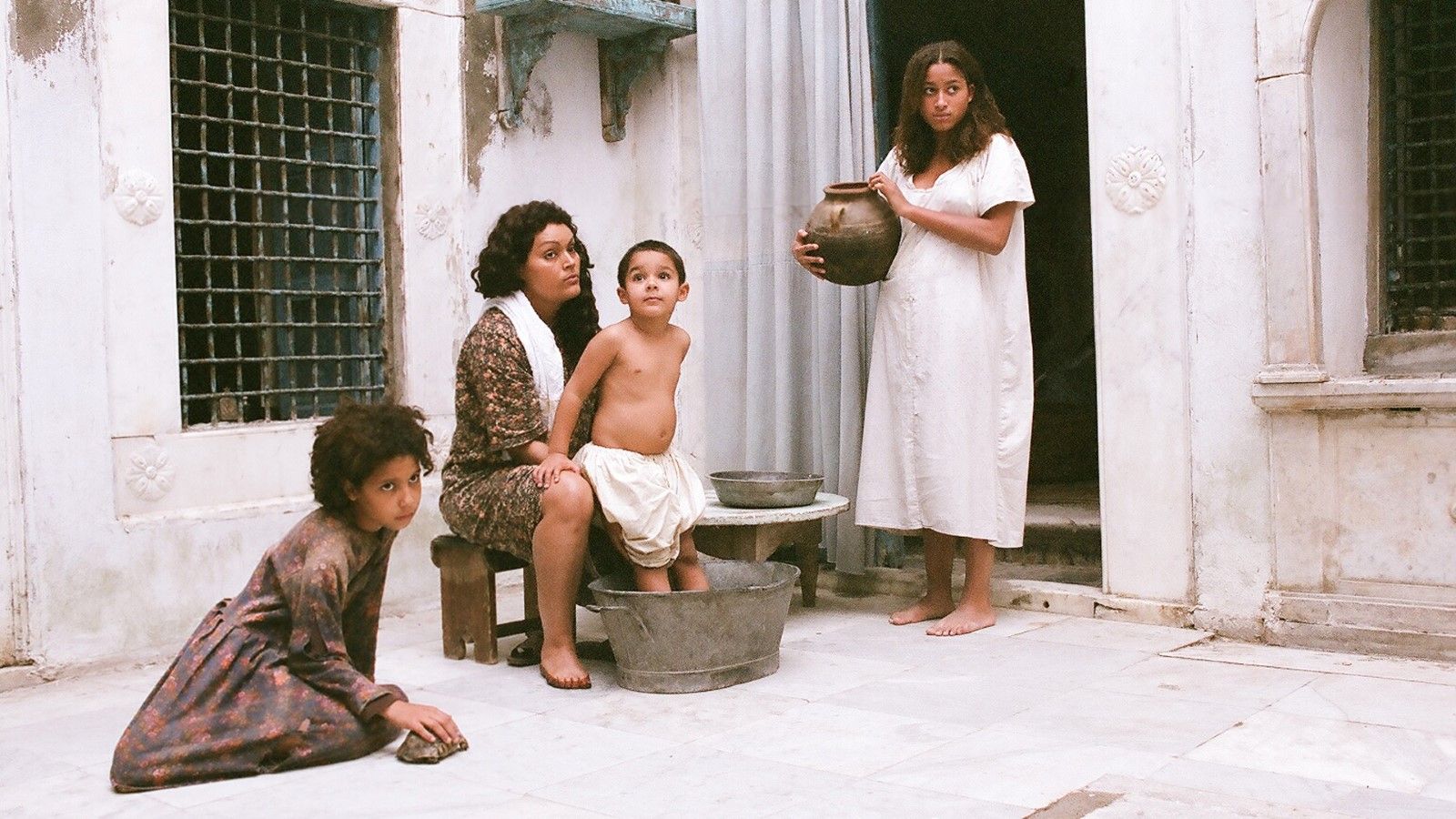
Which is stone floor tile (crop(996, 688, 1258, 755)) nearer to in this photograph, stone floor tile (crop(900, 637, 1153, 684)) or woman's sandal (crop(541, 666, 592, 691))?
stone floor tile (crop(900, 637, 1153, 684))

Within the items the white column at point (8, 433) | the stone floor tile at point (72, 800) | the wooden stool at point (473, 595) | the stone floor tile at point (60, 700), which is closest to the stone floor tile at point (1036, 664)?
the wooden stool at point (473, 595)

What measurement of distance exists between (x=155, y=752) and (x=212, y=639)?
288mm

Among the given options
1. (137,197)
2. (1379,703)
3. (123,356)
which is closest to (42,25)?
(137,197)

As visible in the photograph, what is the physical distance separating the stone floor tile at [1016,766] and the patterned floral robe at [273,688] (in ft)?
4.31

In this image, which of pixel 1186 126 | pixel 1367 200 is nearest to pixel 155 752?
pixel 1186 126

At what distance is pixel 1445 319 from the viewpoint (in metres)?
4.60

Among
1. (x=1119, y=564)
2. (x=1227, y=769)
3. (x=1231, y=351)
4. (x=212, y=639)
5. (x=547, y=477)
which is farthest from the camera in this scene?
(x=1119, y=564)

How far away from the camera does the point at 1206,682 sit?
398 cm

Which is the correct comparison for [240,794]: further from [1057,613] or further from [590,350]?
[1057,613]

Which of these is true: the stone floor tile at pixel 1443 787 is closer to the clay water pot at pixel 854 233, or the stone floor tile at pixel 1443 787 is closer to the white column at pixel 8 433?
the clay water pot at pixel 854 233

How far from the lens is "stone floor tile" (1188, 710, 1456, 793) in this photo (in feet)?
10.1

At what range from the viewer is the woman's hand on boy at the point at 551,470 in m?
4.12

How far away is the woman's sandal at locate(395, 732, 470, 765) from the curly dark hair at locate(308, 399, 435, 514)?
595mm

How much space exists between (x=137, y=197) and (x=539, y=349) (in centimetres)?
152
